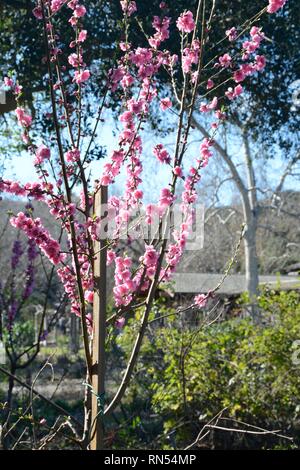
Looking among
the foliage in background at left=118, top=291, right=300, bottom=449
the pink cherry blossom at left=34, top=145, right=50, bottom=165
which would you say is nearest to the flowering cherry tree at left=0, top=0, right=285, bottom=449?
the pink cherry blossom at left=34, top=145, right=50, bottom=165

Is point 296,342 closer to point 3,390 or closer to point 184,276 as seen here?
point 3,390

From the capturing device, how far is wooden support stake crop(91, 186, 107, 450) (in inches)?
96.0

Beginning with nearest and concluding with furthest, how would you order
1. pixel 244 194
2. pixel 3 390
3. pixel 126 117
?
1. pixel 126 117
2. pixel 3 390
3. pixel 244 194

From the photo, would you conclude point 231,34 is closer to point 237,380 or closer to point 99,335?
point 99,335

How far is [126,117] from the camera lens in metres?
2.72

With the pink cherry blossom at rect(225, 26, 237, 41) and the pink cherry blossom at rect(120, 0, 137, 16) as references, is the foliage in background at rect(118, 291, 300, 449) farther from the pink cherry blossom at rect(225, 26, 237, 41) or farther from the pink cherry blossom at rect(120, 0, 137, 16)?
the pink cherry blossom at rect(120, 0, 137, 16)

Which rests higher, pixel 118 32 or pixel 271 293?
pixel 118 32

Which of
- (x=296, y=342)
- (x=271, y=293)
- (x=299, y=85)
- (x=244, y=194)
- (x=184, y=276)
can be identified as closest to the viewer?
(x=296, y=342)

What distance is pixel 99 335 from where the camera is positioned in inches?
98.1

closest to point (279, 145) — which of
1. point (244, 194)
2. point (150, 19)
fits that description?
point (150, 19)

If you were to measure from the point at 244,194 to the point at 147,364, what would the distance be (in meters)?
8.90

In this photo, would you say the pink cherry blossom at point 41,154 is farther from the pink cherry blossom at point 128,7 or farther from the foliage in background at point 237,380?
the foliage in background at point 237,380

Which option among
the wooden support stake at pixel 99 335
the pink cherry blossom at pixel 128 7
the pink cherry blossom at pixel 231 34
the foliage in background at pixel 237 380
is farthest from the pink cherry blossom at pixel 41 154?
the foliage in background at pixel 237 380

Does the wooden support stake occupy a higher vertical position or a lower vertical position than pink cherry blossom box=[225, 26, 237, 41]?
lower
